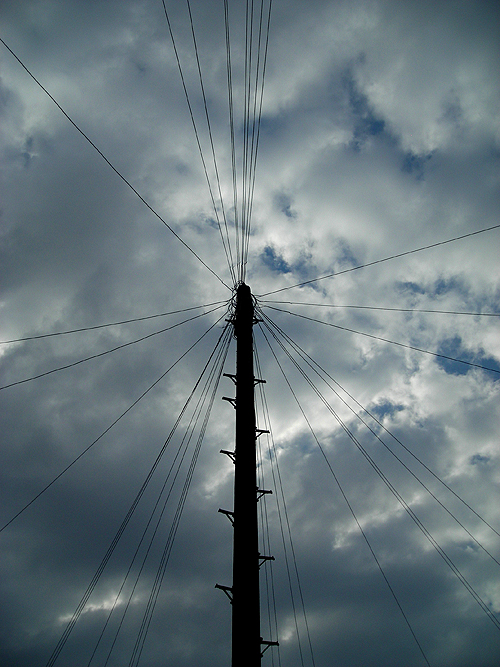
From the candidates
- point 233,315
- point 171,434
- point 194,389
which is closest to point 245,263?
point 233,315

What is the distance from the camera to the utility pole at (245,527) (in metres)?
6.80

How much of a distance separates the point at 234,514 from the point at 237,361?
4024mm

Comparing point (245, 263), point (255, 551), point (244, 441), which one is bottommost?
point (255, 551)

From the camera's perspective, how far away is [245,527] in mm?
7730

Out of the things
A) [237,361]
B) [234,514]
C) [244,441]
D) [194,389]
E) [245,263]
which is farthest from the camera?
[245,263]

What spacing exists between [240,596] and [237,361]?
217 inches

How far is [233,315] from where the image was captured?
12148 millimetres

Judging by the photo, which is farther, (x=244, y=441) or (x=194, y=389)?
(x=194, y=389)

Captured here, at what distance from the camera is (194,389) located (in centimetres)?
1309

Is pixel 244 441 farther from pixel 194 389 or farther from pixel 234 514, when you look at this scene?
pixel 194 389

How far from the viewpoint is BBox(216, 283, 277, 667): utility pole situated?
6.80m

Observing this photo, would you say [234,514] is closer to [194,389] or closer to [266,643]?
[266,643]

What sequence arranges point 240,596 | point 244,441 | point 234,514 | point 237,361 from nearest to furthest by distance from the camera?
point 240,596, point 234,514, point 244,441, point 237,361

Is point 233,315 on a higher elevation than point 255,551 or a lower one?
higher
